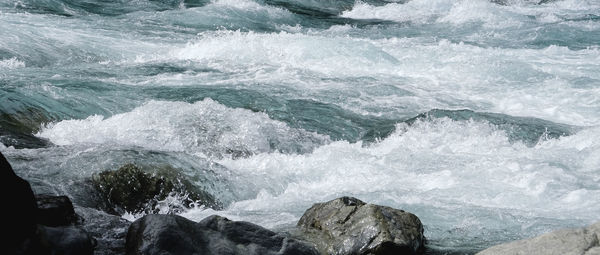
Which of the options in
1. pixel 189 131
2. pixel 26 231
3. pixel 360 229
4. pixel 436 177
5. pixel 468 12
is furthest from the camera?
pixel 468 12

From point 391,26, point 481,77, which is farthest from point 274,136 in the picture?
point 391,26

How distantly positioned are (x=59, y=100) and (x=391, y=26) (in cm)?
1343

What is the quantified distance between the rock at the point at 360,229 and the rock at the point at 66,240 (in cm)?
152

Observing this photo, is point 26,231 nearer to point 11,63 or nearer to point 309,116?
point 309,116

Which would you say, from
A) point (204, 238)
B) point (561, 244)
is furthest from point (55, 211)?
point (561, 244)

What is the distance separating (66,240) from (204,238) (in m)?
0.80

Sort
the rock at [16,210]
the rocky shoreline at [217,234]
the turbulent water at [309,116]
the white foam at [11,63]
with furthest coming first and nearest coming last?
the white foam at [11,63] < the turbulent water at [309,116] < the rocky shoreline at [217,234] < the rock at [16,210]

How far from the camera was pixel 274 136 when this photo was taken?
27.6 ft

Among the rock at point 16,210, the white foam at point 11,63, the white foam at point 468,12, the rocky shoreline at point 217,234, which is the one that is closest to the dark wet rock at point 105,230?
the rocky shoreline at point 217,234

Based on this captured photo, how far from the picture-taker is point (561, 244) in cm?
362

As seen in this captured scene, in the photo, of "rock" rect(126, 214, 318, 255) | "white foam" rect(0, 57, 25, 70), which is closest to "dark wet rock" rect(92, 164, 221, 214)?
"rock" rect(126, 214, 318, 255)

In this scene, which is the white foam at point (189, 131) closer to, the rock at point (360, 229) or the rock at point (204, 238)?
the rock at point (360, 229)

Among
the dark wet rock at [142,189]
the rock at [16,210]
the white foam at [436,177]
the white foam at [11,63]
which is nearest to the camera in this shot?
the rock at [16,210]

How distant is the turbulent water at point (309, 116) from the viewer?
620 centimetres
